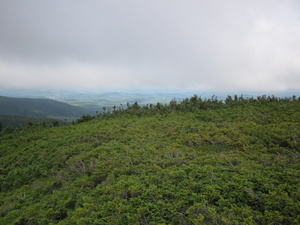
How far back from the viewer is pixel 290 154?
11.7m

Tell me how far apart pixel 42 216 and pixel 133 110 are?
3410cm

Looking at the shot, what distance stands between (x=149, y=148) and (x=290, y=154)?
11331 millimetres

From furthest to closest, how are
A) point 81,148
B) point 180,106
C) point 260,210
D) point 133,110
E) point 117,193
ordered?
1. point 133,110
2. point 180,106
3. point 81,148
4. point 117,193
5. point 260,210

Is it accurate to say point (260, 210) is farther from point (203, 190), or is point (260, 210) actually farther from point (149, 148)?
point (149, 148)

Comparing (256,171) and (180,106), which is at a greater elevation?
(180,106)

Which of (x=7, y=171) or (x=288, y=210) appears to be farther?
(x=7, y=171)

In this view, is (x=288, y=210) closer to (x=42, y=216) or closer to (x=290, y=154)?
(x=290, y=154)

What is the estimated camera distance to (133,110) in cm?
4231

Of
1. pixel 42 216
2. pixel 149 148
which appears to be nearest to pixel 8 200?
pixel 42 216

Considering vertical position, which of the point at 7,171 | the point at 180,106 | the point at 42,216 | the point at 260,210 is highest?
the point at 180,106

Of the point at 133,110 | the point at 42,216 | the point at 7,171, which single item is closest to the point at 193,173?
the point at 42,216

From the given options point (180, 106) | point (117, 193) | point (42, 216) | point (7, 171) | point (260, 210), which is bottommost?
point (7, 171)

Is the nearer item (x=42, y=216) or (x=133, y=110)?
(x=42, y=216)

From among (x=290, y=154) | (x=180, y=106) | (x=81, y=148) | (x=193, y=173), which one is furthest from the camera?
(x=180, y=106)
